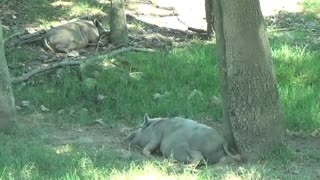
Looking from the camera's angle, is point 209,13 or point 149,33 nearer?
point 209,13

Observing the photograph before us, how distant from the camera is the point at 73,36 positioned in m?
10.2

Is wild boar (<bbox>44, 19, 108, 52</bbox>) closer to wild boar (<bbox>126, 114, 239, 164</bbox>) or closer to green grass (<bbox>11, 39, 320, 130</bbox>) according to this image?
green grass (<bbox>11, 39, 320, 130</bbox>)

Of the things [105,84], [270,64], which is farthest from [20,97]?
[270,64]

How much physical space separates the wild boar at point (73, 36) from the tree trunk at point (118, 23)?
0.59 meters

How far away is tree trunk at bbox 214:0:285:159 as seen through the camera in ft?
18.0

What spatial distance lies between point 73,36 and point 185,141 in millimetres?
4979

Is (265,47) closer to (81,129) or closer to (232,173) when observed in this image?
(232,173)

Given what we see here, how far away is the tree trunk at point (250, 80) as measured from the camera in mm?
5477

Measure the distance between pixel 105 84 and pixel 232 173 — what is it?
10.7 ft

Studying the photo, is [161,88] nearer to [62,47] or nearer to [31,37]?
[62,47]

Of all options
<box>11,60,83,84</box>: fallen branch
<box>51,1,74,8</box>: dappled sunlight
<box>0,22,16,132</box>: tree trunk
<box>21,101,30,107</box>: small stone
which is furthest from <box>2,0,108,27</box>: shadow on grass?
<box>0,22,16,132</box>: tree trunk

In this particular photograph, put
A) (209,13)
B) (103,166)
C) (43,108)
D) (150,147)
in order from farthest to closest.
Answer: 1. (209,13)
2. (43,108)
3. (150,147)
4. (103,166)

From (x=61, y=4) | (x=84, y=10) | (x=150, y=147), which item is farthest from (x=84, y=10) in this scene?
(x=150, y=147)

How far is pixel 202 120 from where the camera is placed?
6.96 metres
